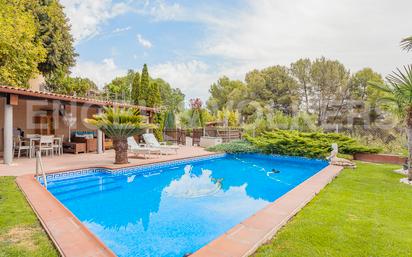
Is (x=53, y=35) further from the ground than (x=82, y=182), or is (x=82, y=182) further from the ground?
(x=53, y=35)

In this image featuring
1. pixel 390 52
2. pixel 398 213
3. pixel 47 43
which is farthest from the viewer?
pixel 47 43

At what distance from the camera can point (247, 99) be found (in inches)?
1430

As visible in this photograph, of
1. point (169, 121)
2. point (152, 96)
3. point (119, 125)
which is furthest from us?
point (152, 96)

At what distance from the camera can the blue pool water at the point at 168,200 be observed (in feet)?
15.5

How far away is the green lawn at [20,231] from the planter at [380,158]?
1373cm

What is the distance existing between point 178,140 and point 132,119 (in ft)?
32.6

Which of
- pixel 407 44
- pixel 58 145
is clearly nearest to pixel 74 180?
pixel 58 145

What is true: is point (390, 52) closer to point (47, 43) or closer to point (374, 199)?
point (374, 199)

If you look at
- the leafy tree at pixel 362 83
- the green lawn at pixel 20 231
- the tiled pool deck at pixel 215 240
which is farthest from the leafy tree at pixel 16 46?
the leafy tree at pixel 362 83

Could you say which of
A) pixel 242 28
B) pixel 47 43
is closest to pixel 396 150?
pixel 242 28

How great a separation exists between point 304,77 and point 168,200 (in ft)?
95.1

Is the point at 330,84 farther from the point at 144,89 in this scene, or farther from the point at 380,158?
the point at 144,89

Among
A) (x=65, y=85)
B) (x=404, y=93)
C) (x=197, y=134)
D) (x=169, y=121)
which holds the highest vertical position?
(x=65, y=85)

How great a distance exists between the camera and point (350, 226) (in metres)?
4.26
